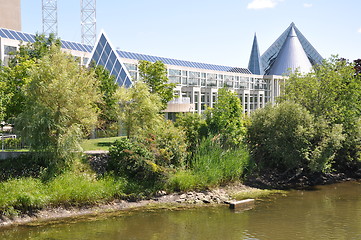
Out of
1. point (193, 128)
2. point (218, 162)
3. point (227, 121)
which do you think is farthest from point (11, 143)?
point (227, 121)


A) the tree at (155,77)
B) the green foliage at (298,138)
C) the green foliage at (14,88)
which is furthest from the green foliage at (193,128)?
the green foliage at (14,88)

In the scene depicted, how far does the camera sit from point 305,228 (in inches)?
701

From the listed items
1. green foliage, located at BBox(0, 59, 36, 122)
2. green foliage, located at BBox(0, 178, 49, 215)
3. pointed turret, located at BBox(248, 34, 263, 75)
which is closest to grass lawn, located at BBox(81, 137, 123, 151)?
green foliage, located at BBox(0, 59, 36, 122)

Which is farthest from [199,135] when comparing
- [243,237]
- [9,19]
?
[9,19]

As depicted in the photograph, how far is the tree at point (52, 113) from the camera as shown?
21.3m

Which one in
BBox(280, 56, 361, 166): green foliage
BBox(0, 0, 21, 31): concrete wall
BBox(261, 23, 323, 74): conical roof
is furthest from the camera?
BBox(261, 23, 323, 74): conical roof

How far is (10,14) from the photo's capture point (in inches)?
2279

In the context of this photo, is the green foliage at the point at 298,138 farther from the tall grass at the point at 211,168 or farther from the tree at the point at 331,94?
the tall grass at the point at 211,168

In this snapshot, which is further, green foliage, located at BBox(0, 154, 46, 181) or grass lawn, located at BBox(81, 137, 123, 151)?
grass lawn, located at BBox(81, 137, 123, 151)

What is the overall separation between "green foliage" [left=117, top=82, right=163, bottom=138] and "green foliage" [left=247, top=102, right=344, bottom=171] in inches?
323

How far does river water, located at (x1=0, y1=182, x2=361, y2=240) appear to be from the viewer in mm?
16641

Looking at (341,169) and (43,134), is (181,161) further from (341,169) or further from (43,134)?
(341,169)

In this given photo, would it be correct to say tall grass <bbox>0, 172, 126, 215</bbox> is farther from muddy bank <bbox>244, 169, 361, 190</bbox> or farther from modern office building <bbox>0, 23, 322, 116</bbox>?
modern office building <bbox>0, 23, 322, 116</bbox>

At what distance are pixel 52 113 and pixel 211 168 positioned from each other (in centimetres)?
1031
